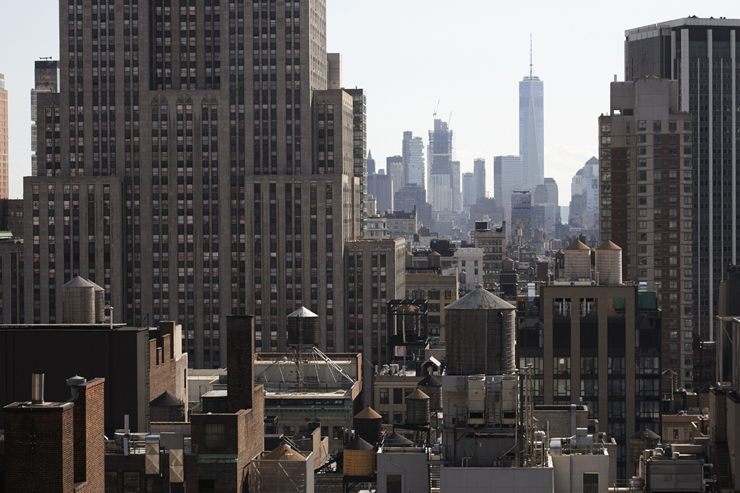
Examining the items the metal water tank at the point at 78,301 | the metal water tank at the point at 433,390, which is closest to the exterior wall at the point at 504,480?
the metal water tank at the point at 78,301

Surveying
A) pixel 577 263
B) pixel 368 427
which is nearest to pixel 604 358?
pixel 577 263

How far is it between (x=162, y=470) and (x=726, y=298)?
7588 cm

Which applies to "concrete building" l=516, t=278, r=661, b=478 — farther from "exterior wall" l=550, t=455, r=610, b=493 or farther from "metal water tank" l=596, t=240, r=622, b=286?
"exterior wall" l=550, t=455, r=610, b=493

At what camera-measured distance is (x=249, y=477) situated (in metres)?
95.1

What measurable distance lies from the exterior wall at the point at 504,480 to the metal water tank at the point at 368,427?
6503 cm

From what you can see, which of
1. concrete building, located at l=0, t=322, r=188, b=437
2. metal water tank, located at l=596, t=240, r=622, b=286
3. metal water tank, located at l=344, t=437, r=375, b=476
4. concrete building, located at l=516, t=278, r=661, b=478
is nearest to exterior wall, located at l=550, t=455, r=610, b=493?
metal water tank, located at l=344, t=437, r=375, b=476

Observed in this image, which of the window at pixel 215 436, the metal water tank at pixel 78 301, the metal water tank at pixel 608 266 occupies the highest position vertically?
the metal water tank at pixel 608 266

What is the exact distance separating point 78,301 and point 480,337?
57706 millimetres

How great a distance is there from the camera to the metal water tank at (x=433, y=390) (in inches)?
5915

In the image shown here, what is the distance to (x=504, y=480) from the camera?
77125 millimetres

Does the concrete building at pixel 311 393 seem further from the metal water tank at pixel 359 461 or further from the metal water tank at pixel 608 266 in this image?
the metal water tank at pixel 608 266

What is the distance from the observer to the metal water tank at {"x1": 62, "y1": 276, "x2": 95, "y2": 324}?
413 ft

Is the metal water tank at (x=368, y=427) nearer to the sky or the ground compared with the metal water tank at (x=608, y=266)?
nearer to the ground

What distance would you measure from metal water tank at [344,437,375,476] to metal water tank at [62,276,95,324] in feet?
107
